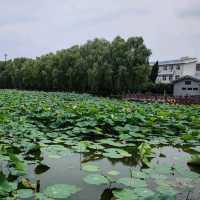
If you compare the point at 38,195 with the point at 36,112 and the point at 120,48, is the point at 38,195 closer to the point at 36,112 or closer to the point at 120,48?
the point at 36,112

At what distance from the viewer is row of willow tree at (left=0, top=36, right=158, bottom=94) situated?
25.9m

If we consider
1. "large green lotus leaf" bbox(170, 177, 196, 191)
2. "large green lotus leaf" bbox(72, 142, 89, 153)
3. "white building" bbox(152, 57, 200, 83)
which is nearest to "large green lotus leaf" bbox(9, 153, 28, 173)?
"large green lotus leaf" bbox(72, 142, 89, 153)

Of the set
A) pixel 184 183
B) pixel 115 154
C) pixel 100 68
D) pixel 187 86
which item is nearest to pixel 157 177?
pixel 184 183

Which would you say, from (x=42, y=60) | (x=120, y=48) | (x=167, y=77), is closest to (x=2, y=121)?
(x=120, y=48)

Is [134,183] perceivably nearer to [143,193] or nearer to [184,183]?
[143,193]

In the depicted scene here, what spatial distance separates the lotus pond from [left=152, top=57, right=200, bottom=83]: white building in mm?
43224

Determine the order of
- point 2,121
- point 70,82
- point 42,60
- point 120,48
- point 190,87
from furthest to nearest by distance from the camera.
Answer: point 42,60 < point 190,87 < point 70,82 < point 120,48 < point 2,121

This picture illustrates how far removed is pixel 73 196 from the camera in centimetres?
263

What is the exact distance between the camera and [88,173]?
332 cm

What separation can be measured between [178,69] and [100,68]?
27.6 metres

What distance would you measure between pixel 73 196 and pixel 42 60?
39445mm

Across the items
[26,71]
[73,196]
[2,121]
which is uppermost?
[26,71]

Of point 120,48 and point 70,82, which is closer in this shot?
point 120,48

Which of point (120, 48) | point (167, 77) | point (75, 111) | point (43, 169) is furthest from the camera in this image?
point (167, 77)
